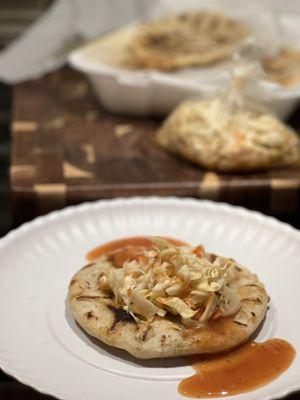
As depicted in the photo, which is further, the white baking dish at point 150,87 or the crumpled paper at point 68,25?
the crumpled paper at point 68,25

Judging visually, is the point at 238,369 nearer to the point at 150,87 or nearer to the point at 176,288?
the point at 176,288

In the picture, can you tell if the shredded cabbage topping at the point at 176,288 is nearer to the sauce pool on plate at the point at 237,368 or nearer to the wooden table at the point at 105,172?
the sauce pool on plate at the point at 237,368

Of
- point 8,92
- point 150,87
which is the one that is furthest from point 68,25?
point 150,87

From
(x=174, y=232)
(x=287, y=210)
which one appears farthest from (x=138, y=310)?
(x=287, y=210)

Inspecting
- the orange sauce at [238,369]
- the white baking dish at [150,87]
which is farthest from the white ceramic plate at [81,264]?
the white baking dish at [150,87]

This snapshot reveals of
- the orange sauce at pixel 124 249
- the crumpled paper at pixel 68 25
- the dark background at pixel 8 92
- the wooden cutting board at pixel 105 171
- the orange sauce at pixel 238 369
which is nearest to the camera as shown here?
the orange sauce at pixel 238 369

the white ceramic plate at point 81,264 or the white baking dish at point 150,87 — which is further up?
the white ceramic plate at point 81,264

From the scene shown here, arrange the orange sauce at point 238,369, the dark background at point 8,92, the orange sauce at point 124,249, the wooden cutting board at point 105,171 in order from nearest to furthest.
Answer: the orange sauce at point 238,369
the orange sauce at point 124,249
the wooden cutting board at point 105,171
the dark background at point 8,92
